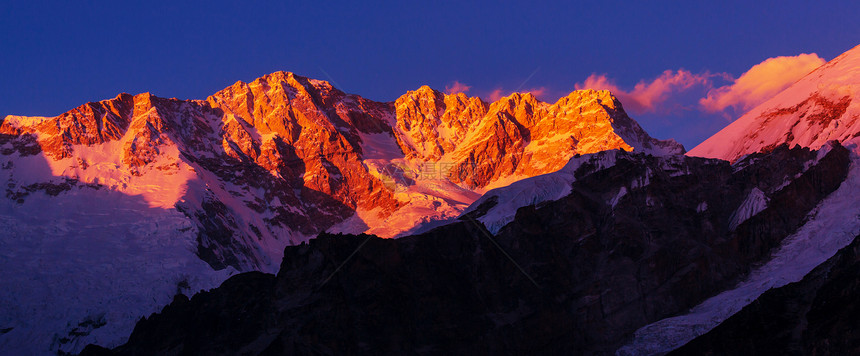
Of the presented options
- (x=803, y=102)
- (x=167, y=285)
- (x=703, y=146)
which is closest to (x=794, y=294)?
(x=803, y=102)

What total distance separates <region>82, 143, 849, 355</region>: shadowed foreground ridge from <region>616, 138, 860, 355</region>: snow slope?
6.69 ft

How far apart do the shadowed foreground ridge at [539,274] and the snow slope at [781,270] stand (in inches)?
80.3

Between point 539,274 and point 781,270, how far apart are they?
88.4ft

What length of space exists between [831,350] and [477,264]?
47.9 metres

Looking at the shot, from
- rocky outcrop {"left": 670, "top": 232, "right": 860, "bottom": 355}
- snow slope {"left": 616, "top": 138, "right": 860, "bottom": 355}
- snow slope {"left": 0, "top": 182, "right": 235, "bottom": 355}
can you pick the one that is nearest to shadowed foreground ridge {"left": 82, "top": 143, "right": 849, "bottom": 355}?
snow slope {"left": 616, "top": 138, "right": 860, "bottom": 355}

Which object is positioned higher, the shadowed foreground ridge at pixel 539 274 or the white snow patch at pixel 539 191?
the white snow patch at pixel 539 191

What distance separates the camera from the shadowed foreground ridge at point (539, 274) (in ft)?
369

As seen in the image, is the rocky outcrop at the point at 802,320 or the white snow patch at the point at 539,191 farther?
the white snow patch at the point at 539,191

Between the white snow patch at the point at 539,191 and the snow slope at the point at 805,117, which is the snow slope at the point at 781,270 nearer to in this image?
the snow slope at the point at 805,117

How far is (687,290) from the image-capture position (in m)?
113

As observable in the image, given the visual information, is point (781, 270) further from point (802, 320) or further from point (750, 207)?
point (802, 320)

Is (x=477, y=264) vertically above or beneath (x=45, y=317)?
beneath

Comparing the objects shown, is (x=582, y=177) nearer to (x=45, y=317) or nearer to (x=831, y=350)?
(x=831, y=350)

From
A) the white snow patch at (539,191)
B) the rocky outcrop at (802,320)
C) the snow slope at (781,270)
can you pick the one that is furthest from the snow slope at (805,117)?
the rocky outcrop at (802,320)
